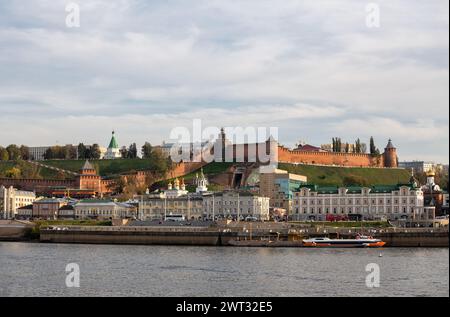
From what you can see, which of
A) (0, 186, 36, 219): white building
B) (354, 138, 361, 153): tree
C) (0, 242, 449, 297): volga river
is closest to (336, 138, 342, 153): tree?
(354, 138, 361, 153): tree

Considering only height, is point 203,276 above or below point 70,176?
below

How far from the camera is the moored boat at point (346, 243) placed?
49281mm

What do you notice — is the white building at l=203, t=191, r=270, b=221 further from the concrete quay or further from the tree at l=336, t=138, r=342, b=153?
the tree at l=336, t=138, r=342, b=153

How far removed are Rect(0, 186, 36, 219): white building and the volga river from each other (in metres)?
33.8

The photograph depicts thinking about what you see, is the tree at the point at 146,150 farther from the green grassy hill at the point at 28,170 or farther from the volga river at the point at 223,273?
the volga river at the point at 223,273

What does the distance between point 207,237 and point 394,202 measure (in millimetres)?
20111

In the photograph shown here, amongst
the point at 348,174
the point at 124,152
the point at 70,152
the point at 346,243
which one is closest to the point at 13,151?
the point at 70,152

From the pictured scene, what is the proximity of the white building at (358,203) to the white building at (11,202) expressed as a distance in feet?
84.7

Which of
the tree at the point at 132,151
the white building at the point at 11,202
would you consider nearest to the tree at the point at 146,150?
the tree at the point at 132,151

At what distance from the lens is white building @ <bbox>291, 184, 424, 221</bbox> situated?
66.4m

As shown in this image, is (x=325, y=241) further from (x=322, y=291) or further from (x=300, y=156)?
(x=300, y=156)

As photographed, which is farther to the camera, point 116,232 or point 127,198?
point 127,198
